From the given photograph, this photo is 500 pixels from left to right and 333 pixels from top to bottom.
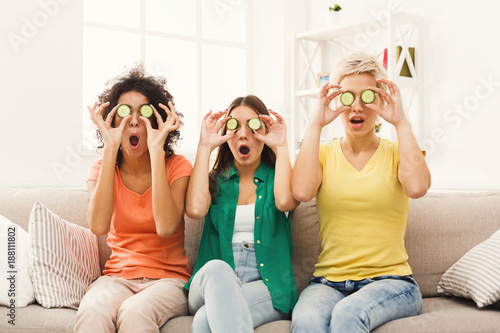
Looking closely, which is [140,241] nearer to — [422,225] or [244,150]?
[244,150]

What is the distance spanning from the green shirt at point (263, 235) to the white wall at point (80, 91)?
1.62 meters

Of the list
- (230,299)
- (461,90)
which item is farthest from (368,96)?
(461,90)

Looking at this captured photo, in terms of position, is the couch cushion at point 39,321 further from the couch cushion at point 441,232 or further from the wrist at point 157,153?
the couch cushion at point 441,232

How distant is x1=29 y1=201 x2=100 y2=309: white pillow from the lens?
1.82 metres

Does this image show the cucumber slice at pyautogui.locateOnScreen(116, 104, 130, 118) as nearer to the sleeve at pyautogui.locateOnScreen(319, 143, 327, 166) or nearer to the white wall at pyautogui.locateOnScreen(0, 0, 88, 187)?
the sleeve at pyautogui.locateOnScreen(319, 143, 327, 166)

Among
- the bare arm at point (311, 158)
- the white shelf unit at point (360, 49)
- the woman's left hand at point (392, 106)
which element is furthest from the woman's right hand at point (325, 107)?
the white shelf unit at point (360, 49)

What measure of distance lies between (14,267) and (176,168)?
Result: 27.5 inches

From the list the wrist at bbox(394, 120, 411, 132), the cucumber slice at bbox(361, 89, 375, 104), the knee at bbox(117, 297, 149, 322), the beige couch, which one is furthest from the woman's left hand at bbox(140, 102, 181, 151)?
the wrist at bbox(394, 120, 411, 132)

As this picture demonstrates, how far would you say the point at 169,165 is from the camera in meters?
2.00

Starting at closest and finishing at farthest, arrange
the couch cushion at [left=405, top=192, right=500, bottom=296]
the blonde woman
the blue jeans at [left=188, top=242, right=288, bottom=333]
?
the blue jeans at [left=188, top=242, right=288, bottom=333] < the blonde woman < the couch cushion at [left=405, top=192, right=500, bottom=296]

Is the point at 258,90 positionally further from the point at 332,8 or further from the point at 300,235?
the point at 300,235

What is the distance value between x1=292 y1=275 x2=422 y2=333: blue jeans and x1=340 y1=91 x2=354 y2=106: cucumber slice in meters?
0.62

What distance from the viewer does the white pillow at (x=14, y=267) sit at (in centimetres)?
181

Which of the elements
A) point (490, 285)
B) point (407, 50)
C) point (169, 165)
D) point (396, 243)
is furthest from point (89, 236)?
point (407, 50)
